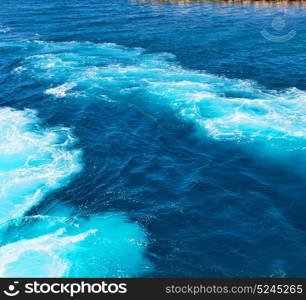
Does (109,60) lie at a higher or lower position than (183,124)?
higher

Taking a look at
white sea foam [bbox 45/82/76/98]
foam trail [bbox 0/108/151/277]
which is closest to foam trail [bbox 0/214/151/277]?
foam trail [bbox 0/108/151/277]

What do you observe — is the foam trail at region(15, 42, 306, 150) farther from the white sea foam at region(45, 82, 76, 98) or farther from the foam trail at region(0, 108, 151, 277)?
the foam trail at region(0, 108, 151, 277)

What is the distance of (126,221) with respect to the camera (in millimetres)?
29219

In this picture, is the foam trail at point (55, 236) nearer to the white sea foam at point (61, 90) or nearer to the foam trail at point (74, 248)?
the foam trail at point (74, 248)

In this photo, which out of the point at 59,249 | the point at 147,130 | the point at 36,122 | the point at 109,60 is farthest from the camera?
the point at 109,60

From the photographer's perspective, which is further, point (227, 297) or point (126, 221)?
point (126, 221)

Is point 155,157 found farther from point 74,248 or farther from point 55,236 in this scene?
point 74,248

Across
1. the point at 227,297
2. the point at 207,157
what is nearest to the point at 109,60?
the point at 207,157

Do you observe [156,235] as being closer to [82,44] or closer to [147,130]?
[147,130]

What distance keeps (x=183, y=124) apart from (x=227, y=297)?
2487 centimetres

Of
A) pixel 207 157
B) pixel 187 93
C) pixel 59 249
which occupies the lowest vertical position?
pixel 59 249

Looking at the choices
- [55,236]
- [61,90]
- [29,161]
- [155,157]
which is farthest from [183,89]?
[55,236]

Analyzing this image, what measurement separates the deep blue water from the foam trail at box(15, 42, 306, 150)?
23 centimetres

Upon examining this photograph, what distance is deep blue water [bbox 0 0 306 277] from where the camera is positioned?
2653 centimetres
